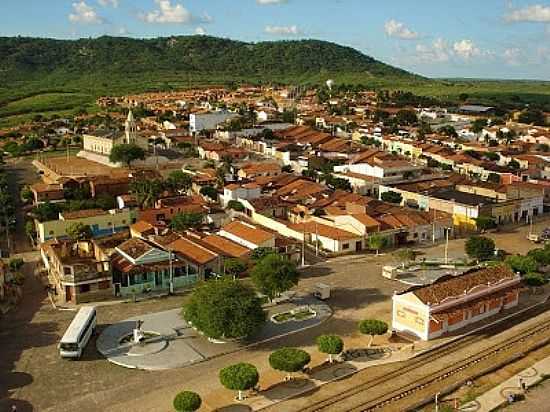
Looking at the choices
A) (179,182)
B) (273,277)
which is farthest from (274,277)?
(179,182)

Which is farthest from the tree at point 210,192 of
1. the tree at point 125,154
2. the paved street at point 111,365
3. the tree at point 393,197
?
the tree at point 125,154

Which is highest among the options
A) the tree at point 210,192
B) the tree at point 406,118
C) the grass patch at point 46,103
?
the grass patch at point 46,103

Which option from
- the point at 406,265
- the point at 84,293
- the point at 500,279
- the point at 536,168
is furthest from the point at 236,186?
the point at 536,168

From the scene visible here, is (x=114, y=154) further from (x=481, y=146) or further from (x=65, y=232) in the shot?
(x=481, y=146)

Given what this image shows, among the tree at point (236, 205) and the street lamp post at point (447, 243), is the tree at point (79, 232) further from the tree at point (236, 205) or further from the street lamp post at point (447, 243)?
the street lamp post at point (447, 243)

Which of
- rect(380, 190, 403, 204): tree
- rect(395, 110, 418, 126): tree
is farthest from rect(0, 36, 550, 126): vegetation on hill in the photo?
rect(380, 190, 403, 204): tree

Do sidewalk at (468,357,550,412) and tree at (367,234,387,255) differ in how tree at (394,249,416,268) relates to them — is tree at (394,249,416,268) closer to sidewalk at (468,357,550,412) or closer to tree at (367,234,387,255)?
tree at (367,234,387,255)
